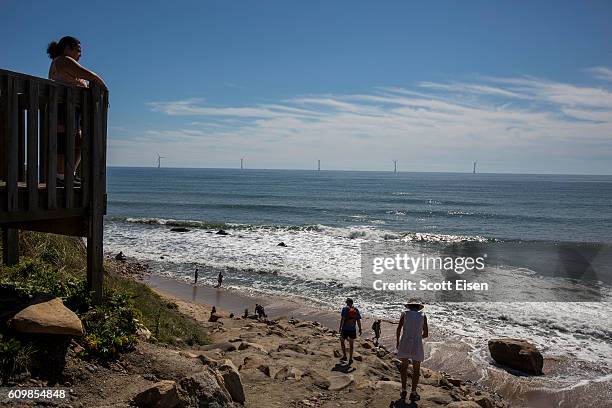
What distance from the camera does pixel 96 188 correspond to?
5789 mm

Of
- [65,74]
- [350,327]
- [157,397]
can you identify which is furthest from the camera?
[350,327]

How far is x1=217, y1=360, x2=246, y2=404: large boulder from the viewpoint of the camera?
6.11 meters

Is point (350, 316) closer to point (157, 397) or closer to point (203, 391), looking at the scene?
point (203, 391)

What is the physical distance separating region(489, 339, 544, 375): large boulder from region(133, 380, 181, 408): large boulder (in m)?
10.8

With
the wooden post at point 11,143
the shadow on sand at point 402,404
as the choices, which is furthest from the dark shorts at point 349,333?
the wooden post at point 11,143

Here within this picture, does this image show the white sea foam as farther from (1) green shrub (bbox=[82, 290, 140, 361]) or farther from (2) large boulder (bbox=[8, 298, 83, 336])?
(2) large boulder (bbox=[8, 298, 83, 336])

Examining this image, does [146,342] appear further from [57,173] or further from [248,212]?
[248,212]

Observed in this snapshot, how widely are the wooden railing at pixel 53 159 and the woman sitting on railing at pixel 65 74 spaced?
0.02m

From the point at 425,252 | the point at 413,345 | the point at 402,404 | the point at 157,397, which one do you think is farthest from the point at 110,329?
the point at 425,252

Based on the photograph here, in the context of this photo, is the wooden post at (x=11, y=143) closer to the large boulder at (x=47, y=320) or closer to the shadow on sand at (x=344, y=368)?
the large boulder at (x=47, y=320)

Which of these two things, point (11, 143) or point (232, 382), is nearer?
point (11, 143)

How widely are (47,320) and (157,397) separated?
141 centimetres

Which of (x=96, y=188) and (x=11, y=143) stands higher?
(x=11, y=143)

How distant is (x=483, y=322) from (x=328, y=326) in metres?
5.65
